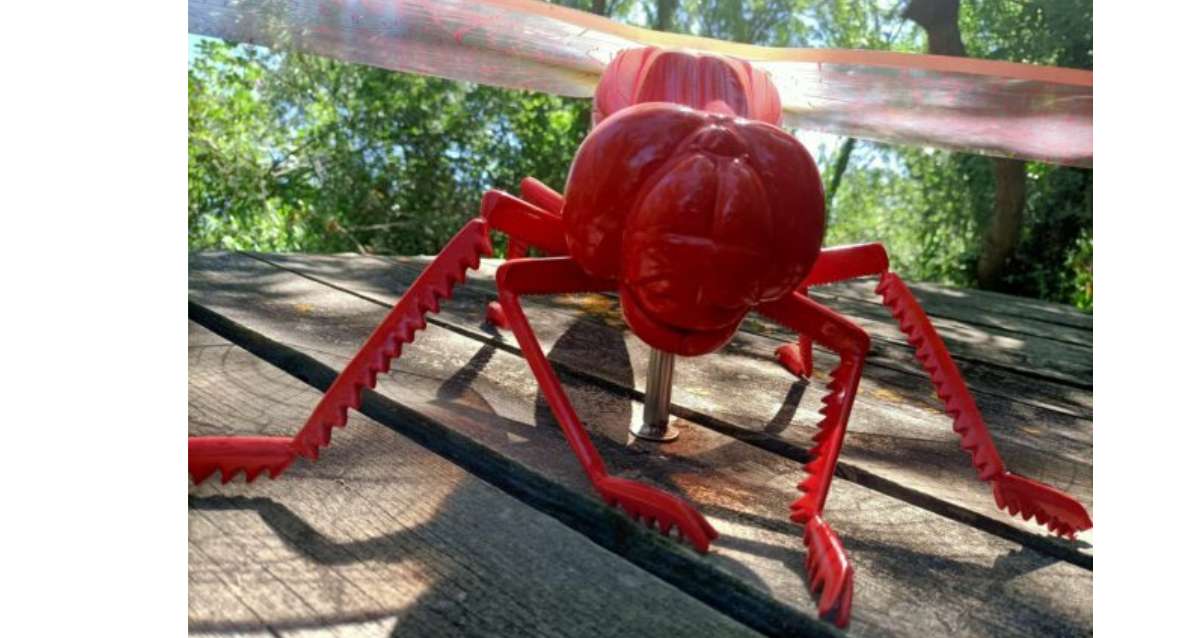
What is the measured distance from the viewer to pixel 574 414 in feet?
2.61

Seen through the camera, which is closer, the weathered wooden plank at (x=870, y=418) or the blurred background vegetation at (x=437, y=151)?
the weathered wooden plank at (x=870, y=418)

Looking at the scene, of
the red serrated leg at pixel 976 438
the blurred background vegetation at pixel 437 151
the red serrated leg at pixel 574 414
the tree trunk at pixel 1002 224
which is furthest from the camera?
the tree trunk at pixel 1002 224

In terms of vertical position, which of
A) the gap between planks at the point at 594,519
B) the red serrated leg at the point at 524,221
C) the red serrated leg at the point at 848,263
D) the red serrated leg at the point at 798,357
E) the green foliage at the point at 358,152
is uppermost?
the green foliage at the point at 358,152

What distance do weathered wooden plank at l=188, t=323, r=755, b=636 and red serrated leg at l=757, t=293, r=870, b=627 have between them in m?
0.07

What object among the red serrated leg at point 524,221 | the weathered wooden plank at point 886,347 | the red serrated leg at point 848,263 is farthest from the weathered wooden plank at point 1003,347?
the red serrated leg at point 524,221

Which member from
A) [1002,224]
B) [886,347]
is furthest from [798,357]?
[1002,224]

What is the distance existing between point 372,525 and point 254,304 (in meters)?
0.80

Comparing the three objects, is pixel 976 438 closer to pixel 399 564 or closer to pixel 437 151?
pixel 399 564

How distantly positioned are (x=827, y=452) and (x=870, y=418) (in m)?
0.36

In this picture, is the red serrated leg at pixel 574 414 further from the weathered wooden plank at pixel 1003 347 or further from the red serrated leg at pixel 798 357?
the weathered wooden plank at pixel 1003 347

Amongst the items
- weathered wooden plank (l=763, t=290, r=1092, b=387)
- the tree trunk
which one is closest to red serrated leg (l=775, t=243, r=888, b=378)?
weathered wooden plank (l=763, t=290, r=1092, b=387)

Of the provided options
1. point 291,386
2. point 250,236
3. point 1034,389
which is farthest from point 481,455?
point 250,236

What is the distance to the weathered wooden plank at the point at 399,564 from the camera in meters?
0.56

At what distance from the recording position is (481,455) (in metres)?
0.83
